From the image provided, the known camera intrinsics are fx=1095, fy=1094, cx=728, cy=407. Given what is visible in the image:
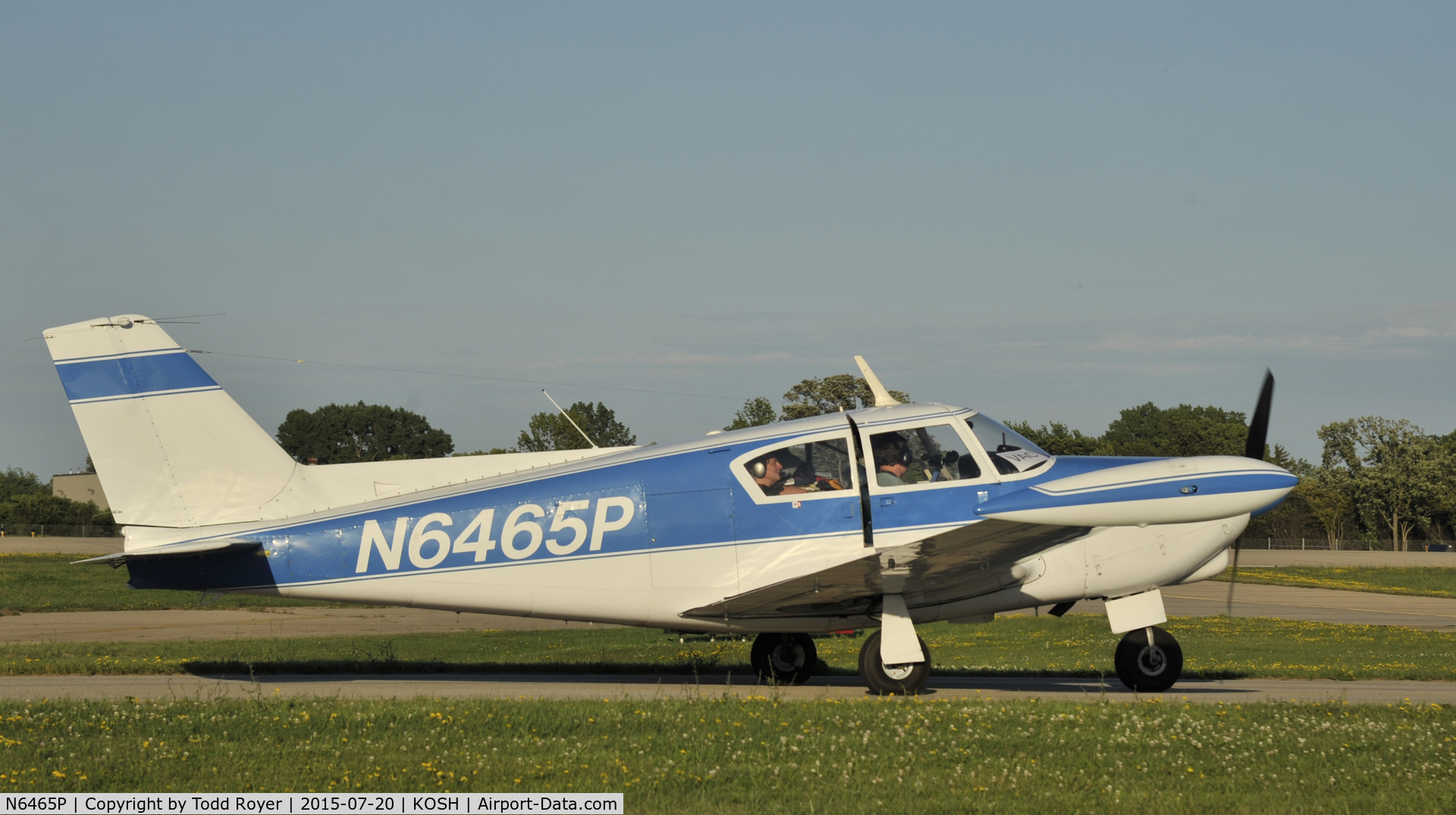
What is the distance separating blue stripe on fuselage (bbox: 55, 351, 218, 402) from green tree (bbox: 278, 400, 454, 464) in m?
103

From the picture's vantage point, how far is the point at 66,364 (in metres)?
12.0

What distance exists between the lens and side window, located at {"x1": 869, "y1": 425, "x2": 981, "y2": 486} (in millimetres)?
11312

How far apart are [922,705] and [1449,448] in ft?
363

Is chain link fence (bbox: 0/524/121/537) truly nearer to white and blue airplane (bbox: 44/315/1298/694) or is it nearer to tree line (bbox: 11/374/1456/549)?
tree line (bbox: 11/374/1456/549)

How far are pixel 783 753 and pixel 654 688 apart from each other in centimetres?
460

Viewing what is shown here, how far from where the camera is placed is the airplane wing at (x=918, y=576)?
413 inches

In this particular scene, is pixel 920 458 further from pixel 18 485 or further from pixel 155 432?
pixel 18 485

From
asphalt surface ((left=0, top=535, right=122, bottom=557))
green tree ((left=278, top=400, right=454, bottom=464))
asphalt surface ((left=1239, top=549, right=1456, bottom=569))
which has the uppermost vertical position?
green tree ((left=278, top=400, right=454, bottom=464))

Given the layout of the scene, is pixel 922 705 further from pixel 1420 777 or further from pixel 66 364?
pixel 66 364

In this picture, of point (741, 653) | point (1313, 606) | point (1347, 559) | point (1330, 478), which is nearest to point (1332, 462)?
point (1330, 478)

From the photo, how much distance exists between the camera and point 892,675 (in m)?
11.2

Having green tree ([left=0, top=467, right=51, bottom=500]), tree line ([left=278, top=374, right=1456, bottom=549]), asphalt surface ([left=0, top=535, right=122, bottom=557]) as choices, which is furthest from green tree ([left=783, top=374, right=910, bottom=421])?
green tree ([left=0, top=467, right=51, bottom=500])

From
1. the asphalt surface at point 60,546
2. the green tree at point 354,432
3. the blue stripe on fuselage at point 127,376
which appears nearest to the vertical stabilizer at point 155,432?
the blue stripe on fuselage at point 127,376

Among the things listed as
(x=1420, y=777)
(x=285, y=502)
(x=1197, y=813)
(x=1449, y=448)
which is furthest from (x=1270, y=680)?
(x=1449, y=448)
